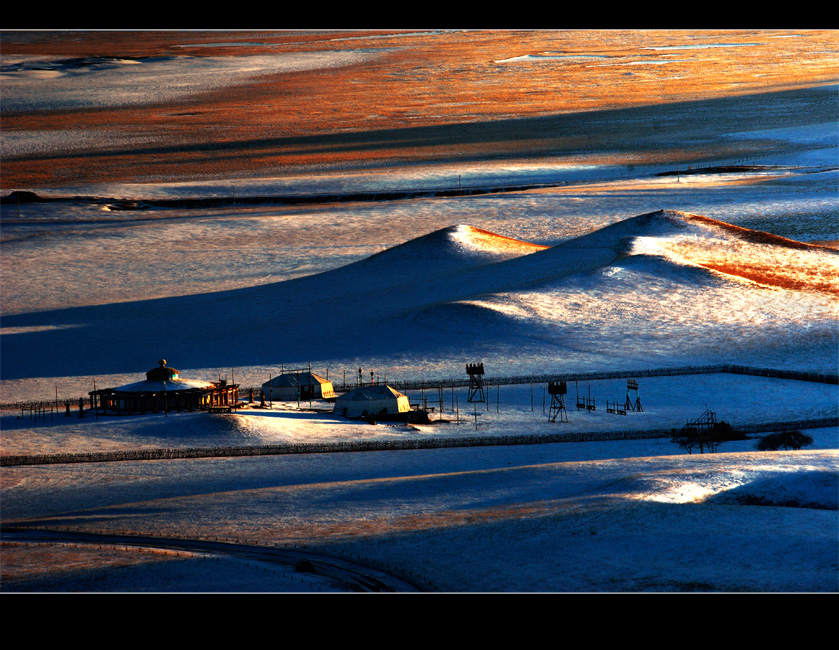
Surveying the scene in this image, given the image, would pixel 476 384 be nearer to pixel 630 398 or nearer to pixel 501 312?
pixel 630 398

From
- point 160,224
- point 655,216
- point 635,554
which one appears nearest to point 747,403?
point 635,554

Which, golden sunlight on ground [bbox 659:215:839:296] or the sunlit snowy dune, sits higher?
golden sunlight on ground [bbox 659:215:839:296]

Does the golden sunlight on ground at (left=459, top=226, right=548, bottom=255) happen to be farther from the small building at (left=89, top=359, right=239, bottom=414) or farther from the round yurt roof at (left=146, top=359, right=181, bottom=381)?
the round yurt roof at (left=146, top=359, right=181, bottom=381)

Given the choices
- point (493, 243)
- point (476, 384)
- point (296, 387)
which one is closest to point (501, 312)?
point (476, 384)

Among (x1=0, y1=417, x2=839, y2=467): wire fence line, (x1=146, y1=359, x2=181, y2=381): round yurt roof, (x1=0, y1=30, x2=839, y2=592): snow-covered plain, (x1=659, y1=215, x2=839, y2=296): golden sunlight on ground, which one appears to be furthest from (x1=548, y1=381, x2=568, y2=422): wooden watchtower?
(x1=659, y1=215, x2=839, y2=296): golden sunlight on ground

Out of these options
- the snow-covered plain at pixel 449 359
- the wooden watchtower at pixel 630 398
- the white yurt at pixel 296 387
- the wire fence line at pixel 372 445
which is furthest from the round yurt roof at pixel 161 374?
the wooden watchtower at pixel 630 398

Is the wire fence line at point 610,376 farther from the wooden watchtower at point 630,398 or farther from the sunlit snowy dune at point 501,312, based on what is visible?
the wooden watchtower at point 630,398

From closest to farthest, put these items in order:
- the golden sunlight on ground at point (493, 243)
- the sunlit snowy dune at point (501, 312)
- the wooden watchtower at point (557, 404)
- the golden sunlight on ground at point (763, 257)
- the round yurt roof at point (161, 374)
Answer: the wooden watchtower at point (557, 404)
the round yurt roof at point (161, 374)
the sunlit snowy dune at point (501, 312)
the golden sunlight on ground at point (763, 257)
the golden sunlight on ground at point (493, 243)
